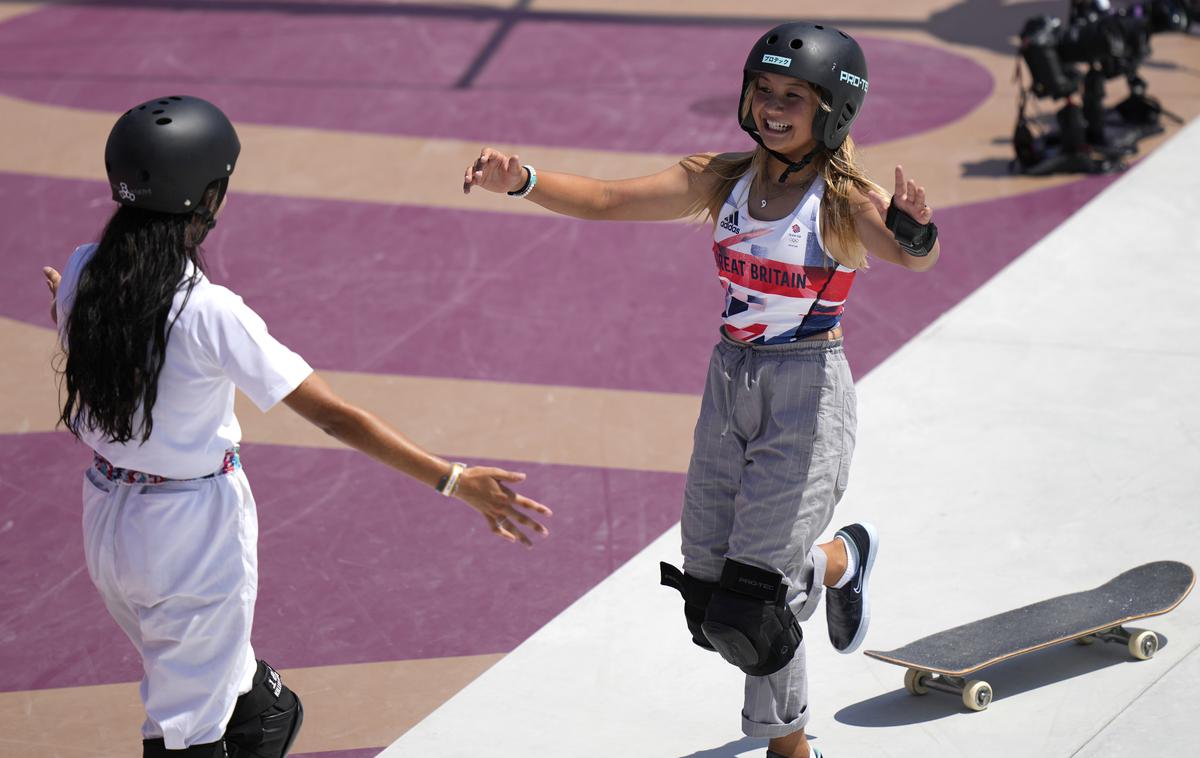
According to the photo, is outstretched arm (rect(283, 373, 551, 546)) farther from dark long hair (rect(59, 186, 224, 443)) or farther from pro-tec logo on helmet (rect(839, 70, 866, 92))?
pro-tec logo on helmet (rect(839, 70, 866, 92))

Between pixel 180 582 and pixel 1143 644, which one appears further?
pixel 1143 644

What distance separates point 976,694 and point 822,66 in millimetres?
1939

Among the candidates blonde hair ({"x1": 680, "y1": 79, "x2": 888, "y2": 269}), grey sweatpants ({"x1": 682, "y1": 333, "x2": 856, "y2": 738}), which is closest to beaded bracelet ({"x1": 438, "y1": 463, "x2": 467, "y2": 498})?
grey sweatpants ({"x1": 682, "y1": 333, "x2": 856, "y2": 738})

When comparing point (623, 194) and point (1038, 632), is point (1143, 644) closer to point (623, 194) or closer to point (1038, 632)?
point (1038, 632)

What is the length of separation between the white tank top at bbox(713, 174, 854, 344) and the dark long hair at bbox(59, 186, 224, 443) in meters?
1.44

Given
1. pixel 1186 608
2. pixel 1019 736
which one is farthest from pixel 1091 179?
pixel 1019 736

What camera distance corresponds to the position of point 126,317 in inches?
134

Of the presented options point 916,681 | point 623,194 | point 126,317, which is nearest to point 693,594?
point 916,681

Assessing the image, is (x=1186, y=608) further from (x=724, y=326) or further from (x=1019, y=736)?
(x=724, y=326)

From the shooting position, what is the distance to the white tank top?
4.05 meters

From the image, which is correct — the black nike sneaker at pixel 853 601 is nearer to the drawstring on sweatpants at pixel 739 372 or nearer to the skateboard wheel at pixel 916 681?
the skateboard wheel at pixel 916 681

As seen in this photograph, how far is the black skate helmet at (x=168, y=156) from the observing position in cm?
345

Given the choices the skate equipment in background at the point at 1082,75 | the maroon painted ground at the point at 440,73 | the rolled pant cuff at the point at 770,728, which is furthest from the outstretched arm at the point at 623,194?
the skate equipment in background at the point at 1082,75

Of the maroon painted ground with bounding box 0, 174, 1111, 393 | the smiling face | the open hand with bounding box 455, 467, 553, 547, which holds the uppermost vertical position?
the smiling face
